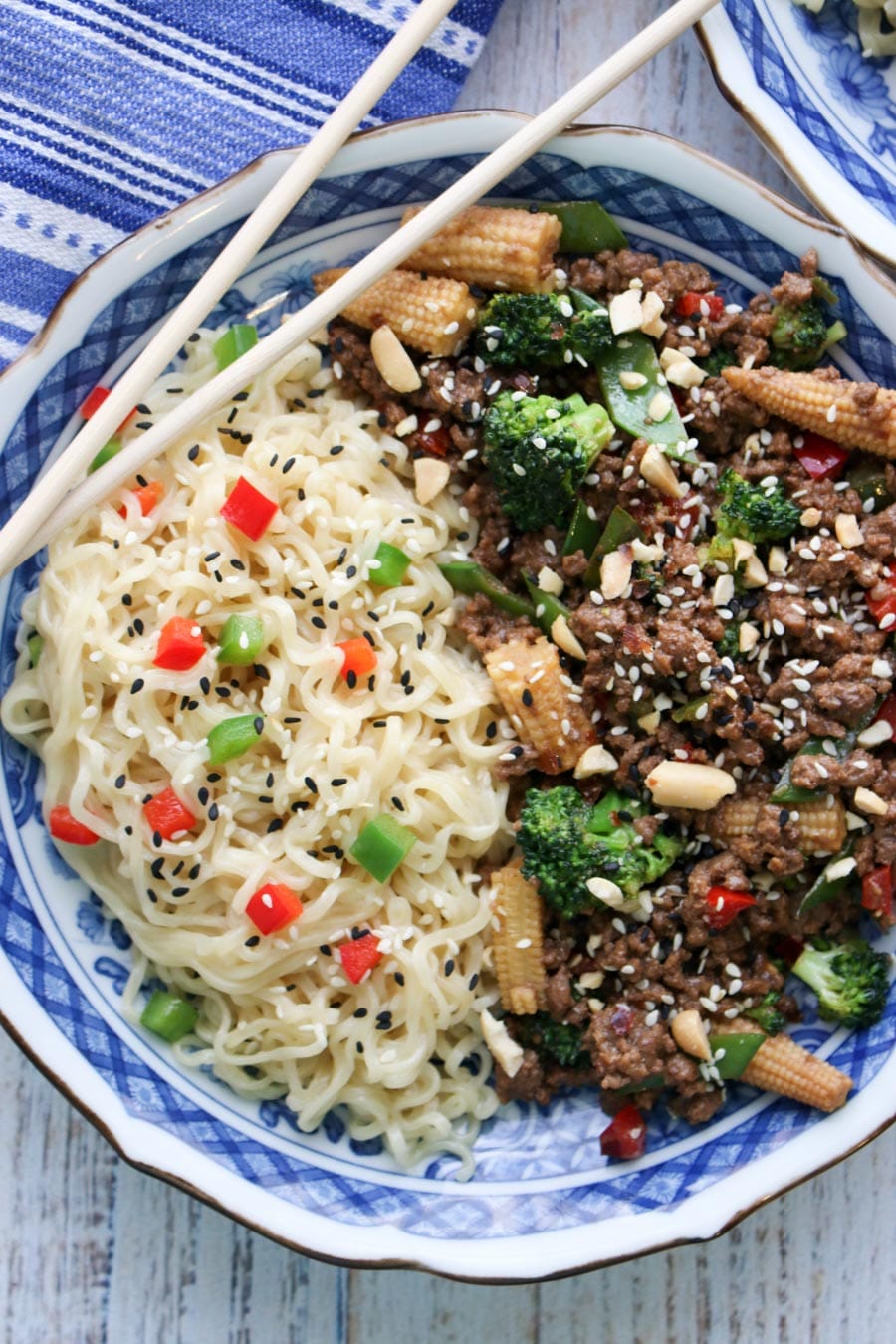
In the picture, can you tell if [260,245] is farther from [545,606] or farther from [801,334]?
[801,334]

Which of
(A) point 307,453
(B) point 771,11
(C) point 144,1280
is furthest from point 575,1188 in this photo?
(B) point 771,11

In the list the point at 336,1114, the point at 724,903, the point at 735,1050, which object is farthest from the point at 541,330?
the point at 336,1114

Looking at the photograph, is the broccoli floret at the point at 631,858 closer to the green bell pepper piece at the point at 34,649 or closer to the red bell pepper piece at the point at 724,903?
the red bell pepper piece at the point at 724,903

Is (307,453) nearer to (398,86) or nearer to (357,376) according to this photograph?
(357,376)

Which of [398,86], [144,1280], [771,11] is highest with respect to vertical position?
[771,11]

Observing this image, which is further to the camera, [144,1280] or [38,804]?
[144,1280]

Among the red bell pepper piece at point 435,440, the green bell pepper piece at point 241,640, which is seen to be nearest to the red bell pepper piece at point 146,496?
the green bell pepper piece at point 241,640

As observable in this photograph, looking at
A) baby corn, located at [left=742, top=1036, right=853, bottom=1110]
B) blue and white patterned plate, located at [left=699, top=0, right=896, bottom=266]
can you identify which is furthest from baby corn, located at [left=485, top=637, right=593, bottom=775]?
blue and white patterned plate, located at [left=699, top=0, right=896, bottom=266]
